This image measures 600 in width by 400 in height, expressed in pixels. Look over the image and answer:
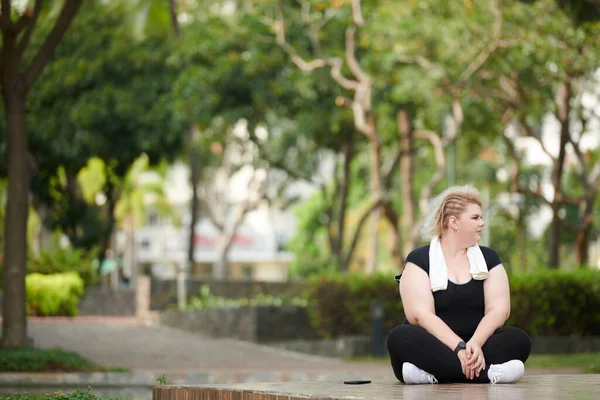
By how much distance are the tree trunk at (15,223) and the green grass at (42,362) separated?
0.47m

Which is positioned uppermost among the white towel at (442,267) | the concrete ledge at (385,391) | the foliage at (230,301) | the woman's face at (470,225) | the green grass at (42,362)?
the woman's face at (470,225)

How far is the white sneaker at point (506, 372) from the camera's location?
6.73 meters

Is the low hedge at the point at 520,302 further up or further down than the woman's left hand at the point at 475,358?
further down

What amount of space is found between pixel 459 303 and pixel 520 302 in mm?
15837

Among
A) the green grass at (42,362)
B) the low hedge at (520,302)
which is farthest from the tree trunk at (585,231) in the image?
the green grass at (42,362)

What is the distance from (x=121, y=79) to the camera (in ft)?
111

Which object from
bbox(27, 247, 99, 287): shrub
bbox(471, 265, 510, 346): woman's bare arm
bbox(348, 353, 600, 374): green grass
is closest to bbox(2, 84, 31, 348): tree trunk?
bbox(348, 353, 600, 374): green grass

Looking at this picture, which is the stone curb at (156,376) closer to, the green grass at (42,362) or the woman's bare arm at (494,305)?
the green grass at (42,362)

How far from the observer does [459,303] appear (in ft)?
23.0

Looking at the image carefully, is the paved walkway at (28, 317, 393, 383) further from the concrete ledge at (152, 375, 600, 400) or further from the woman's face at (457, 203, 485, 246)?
the woman's face at (457, 203, 485, 246)

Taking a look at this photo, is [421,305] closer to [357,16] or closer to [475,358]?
[475,358]

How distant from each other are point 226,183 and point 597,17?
115 feet

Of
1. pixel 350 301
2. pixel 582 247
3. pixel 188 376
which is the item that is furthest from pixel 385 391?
pixel 582 247

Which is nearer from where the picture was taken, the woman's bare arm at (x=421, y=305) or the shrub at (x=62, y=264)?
the woman's bare arm at (x=421, y=305)
